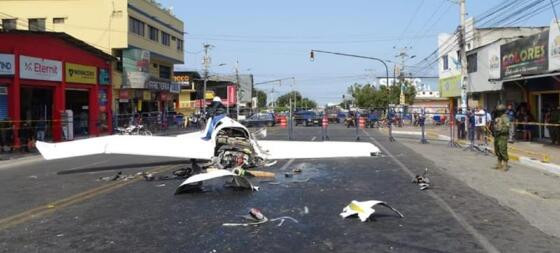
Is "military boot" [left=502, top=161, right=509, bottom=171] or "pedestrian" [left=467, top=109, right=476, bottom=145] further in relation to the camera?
"pedestrian" [left=467, top=109, right=476, bottom=145]

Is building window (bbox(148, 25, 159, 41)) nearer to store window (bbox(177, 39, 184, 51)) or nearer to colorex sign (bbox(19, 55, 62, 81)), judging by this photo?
store window (bbox(177, 39, 184, 51))

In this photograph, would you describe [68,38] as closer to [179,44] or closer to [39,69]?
[39,69]

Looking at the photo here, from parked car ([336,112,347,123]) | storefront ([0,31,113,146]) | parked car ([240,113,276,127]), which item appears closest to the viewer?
storefront ([0,31,113,146])

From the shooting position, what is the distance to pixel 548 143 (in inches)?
1014

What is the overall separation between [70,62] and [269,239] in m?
31.0

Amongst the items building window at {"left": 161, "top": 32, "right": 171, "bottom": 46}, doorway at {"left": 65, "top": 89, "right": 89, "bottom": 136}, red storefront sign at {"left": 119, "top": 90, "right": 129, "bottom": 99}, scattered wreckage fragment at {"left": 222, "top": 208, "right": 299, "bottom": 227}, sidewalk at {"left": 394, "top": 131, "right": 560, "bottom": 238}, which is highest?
building window at {"left": 161, "top": 32, "right": 171, "bottom": 46}

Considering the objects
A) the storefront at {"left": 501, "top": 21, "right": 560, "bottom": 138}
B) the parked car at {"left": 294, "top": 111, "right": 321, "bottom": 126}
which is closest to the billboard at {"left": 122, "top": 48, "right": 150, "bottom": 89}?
the parked car at {"left": 294, "top": 111, "right": 321, "bottom": 126}

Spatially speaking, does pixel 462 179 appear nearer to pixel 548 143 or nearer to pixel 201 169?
pixel 201 169

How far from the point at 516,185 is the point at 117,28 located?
40295mm

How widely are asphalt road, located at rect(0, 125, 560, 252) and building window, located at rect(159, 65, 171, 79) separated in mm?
46658

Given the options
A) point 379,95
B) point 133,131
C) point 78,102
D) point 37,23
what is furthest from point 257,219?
point 379,95

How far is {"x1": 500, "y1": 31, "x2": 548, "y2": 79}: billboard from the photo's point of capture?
24.3 metres

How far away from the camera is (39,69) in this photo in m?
31.7

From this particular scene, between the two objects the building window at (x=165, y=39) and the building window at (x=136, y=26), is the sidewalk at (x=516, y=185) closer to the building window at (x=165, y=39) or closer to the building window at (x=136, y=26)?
the building window at (x=136, y=26)
